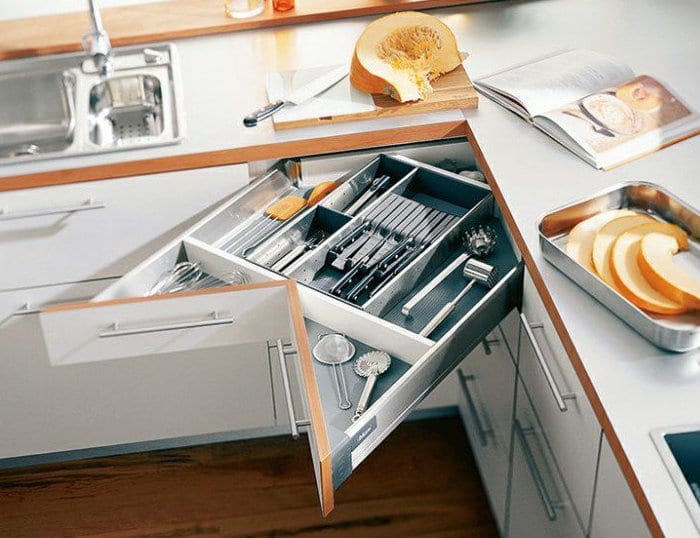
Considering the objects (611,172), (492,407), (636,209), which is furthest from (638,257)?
(492,407)

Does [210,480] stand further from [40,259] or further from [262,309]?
[262,309]

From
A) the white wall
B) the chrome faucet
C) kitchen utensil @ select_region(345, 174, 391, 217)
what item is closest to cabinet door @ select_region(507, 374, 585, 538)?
kitchen utensil @ select_region(345, 174, 391, 217)

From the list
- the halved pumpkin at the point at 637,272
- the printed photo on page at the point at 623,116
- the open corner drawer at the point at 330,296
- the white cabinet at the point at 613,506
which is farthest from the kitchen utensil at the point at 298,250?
the white cabinet at the point at 613,506

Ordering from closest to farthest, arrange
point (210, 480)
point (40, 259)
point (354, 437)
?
point (354, 437), point (40, 259), point (210, 480)

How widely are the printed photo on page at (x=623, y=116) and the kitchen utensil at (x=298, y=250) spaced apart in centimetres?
48

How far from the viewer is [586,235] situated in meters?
1.58

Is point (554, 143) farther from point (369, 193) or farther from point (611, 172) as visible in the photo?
point (369, 193)

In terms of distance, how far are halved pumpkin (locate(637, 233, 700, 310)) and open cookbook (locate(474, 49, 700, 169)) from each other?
0.96 feet

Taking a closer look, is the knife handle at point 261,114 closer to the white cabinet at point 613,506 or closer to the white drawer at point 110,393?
the white drawer at point 110,393

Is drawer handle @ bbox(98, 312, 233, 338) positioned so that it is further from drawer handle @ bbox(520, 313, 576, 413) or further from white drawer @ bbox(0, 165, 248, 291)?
drawer handle @ bbox(520, 313, 576, 413)

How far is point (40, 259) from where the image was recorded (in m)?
2.03

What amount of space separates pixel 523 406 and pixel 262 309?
50 centimetres

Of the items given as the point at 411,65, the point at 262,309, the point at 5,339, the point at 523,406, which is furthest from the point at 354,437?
the point at 5,339

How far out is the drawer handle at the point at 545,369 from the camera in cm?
143
